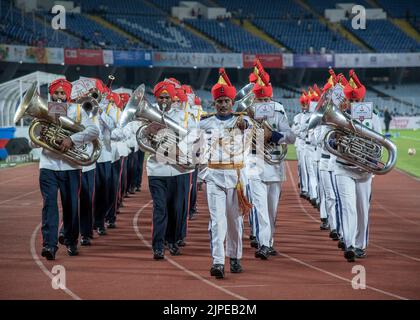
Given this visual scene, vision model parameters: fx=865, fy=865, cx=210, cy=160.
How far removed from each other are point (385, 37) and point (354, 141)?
54082mm

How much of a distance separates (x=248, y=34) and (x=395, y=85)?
38.0 ft

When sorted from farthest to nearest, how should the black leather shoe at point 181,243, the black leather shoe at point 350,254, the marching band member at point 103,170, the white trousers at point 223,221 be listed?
the marching band member at point 103,170, the black leather shoe at point 181,243, the black leather shoe at point 350,254, the white trousers at point 223,221

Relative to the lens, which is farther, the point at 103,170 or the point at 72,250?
the point at 103,170

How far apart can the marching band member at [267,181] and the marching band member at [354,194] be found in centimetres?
75

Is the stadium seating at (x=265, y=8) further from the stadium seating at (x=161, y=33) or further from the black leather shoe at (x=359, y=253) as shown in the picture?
the black leather shoe at (x=359, y=253)

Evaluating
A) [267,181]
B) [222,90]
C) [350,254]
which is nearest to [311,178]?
[267,181]

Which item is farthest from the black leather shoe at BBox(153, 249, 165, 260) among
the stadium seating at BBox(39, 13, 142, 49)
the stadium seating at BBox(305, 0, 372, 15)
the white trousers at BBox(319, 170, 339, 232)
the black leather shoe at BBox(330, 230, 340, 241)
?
the stadium seating at BBox(305, 0, 372, 15)

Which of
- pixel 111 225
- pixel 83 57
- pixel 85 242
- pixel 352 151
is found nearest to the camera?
pixel 352 151

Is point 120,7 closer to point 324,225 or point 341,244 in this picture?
point 324,225

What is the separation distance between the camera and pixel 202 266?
927 cm

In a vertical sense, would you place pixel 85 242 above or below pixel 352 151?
below

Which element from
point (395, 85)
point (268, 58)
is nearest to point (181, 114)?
point (268, 58)

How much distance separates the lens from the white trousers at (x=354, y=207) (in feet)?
31.8

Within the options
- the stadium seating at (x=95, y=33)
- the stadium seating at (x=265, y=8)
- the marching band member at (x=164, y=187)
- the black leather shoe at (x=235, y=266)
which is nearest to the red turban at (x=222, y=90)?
the marching band member at (x=164, y=187)
